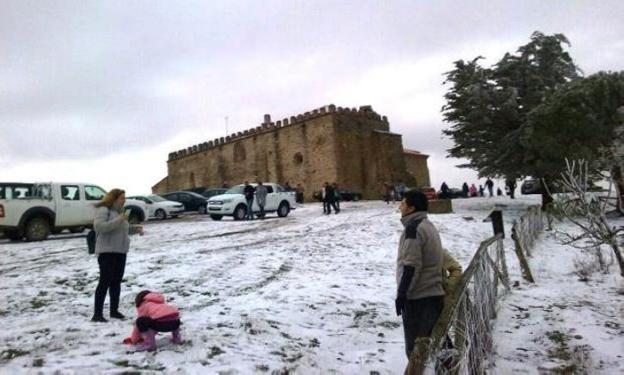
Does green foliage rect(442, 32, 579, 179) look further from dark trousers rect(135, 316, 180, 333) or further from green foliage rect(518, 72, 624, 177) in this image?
dark trousers rect(135, 316, 180, 333)

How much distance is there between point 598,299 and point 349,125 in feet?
116

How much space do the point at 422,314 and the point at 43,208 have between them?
43.3 feet

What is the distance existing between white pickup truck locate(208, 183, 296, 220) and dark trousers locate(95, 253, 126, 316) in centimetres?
1392

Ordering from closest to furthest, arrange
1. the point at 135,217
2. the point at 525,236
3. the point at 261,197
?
the point at 525,236
the point at 135,217
the point at 261,197

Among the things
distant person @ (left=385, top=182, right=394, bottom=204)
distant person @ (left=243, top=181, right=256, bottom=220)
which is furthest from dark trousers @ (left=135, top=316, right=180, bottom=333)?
distant person @ (left=385, top=182, right=394, bottom=204)

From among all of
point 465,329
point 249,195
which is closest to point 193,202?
point 249,195

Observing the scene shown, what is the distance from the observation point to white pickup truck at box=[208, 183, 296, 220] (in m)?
19.7

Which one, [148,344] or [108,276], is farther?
[108,276]

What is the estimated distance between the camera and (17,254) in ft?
36.5

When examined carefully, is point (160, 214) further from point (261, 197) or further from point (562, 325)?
point (562, 325)

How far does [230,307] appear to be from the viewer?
6.54 meters

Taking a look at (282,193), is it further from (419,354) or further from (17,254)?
(419,354)

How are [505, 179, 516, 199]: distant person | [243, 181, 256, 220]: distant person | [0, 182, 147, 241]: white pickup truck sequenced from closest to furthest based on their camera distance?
[0, 182, 147, 241]: white pickup truck → [243, 181, 256, 220]: distant person → [505, 179, 516, 199]: distant person

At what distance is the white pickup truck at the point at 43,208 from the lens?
13281 millimetres
